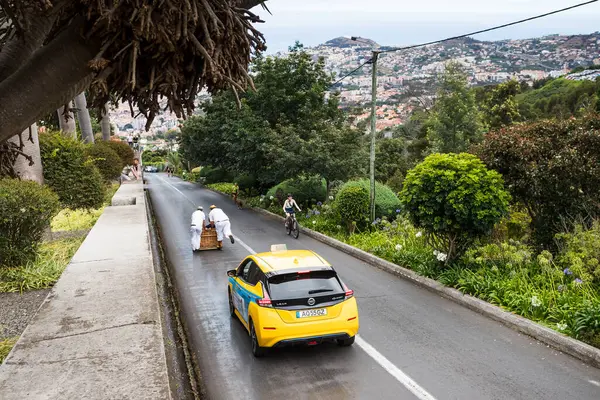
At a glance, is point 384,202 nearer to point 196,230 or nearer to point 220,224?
point 220,224

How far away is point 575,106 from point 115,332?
2155 inches

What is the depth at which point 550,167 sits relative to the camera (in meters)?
10.5

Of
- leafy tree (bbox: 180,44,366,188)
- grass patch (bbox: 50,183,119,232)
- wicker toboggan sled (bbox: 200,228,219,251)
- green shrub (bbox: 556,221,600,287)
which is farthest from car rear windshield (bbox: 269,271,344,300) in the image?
leafy tree (bbox: 180,44,366,188)

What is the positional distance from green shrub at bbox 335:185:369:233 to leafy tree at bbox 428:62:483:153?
2001cm

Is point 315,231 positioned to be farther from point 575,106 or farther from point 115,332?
point 575,106

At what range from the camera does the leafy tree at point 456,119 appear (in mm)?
35531

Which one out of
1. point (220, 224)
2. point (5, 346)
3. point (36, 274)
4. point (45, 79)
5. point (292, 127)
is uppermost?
point (292, 127)

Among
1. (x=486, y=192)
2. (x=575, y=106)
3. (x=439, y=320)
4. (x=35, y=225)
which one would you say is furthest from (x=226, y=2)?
(x=575, y=106)

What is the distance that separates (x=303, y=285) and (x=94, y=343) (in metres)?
2.98

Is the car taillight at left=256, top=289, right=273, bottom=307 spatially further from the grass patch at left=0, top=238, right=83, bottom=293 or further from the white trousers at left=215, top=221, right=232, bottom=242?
the white trousers at left=215, top=221, right=232, bottom=242

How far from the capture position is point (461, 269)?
1076cm

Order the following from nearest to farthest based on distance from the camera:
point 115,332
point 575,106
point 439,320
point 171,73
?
point 171,73
point 115,332
point 439,320
point 575,106

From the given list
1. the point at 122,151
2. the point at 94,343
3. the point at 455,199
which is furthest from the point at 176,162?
the point at 94,343

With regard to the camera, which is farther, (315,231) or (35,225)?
(315,231)
